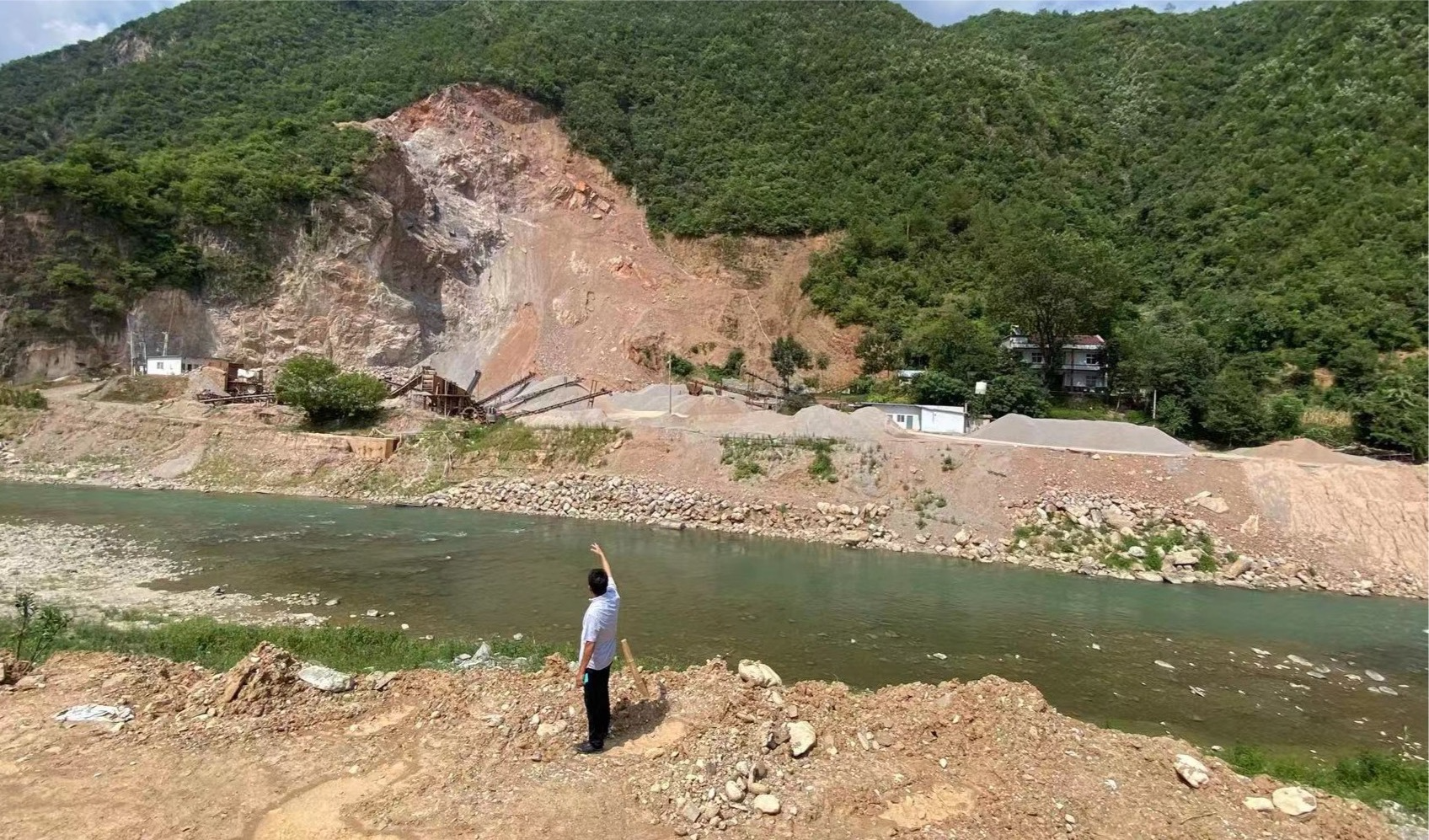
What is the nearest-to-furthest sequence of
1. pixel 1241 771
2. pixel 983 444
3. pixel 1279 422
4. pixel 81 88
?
pixel 1241 771
pixel 983 444
pixel 1279 422
pixel 81 88

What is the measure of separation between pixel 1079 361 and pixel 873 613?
32.3 metres

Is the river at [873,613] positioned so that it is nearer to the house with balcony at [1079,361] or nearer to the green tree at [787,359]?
the green tree at [787,359]

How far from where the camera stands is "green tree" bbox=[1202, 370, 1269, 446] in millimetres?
30047

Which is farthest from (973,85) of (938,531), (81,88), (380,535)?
(81,88)

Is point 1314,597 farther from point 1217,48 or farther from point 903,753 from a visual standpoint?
point 1217,48

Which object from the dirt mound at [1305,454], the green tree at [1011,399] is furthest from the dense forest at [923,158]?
the dirt mound at [1305,454]

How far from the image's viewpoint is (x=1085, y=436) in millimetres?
25969

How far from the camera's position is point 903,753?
572 cm

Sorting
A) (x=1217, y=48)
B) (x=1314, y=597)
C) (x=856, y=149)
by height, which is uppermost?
(x=1217, y=48)

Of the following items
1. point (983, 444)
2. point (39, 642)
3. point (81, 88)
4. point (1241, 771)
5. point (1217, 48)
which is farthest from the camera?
point (1217, 48)

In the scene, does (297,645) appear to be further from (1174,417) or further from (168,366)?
(168,366)

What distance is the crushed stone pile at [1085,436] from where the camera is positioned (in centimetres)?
2492

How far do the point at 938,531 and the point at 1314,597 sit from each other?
930 centimetres

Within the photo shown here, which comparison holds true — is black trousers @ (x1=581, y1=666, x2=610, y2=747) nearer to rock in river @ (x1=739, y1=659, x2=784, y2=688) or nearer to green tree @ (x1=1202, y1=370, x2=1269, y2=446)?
rock in river @ (x1=739, y1=659, x2=784, y2=688)
